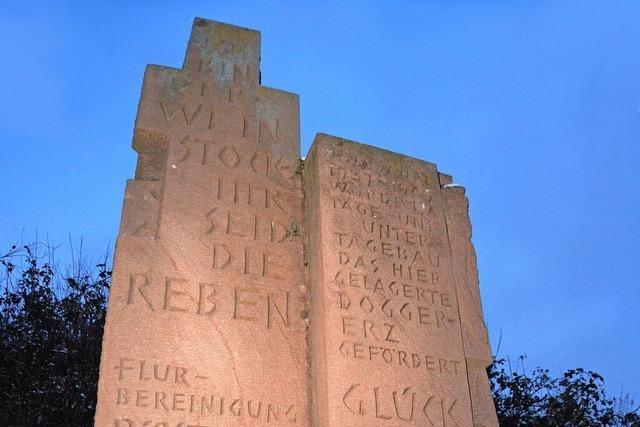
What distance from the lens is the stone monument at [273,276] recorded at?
12.5 ft

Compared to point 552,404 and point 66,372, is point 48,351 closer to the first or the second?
point 66,372

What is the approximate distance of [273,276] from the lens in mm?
4406

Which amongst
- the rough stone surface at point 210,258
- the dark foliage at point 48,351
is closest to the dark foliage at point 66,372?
the dark foliage at point 48,351

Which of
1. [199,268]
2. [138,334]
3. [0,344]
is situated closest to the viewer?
[138,334]

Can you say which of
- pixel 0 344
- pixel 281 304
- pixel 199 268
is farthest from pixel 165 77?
pixel 0 344

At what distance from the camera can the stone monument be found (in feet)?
12.5

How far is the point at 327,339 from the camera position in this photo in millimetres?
3885

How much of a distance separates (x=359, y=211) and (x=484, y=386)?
155cm

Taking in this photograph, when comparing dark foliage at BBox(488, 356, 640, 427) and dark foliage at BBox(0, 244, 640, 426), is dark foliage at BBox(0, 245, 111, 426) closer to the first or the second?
dark foliage at BBox(0, 244, 640, 426)

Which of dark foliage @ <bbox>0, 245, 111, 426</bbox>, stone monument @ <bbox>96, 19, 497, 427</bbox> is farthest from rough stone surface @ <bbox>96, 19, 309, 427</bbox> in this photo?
dark foliage @ <bbox>0, 245, 111, 426</bbox>

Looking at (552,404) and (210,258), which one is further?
(552,404)

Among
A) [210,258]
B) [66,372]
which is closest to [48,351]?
[66,372]

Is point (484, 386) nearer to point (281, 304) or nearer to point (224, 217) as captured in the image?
point (281, 304)

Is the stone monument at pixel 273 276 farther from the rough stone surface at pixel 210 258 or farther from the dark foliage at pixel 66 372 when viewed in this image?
the dark foliage at pixel 66 372
